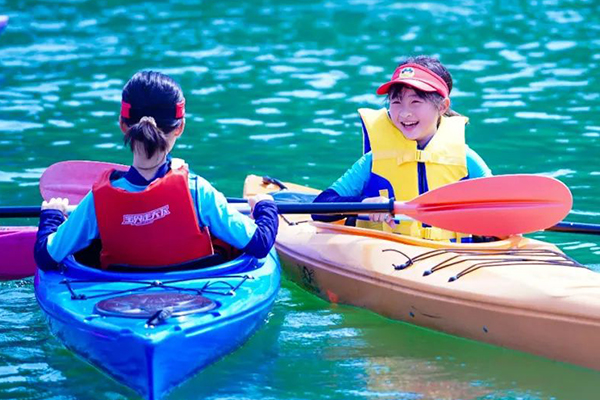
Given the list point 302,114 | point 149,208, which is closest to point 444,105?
point 149,208

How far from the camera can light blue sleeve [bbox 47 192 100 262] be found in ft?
14.0

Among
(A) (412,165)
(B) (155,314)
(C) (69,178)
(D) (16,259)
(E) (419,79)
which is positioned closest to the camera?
(B) (155,314)

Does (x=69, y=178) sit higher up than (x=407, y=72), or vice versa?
(x=407, y=72)

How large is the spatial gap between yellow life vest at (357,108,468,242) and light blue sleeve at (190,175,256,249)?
995 mm

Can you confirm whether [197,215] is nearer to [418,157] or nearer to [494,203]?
[418,157]

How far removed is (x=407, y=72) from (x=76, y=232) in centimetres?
175

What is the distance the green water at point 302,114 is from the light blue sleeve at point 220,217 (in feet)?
1.57

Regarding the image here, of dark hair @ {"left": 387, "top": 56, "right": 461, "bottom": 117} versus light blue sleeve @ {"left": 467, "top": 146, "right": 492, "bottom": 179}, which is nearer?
dark hair @ {"left": 387, "top": 56, "right": 461, "bottom": 117}

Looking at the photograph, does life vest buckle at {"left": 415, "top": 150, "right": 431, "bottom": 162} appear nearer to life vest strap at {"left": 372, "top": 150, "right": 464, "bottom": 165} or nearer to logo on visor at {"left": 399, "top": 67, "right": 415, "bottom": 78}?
life vest strap at {"left": 372, "top": 150, "right": 464, "bottom": 165}

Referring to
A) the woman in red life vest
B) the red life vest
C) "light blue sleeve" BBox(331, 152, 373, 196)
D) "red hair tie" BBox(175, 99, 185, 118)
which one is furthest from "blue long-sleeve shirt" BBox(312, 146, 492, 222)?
"red hair tie" BBox(175, 99, 185, 118)

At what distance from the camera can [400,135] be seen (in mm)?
5258

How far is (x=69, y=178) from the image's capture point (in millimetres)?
5965

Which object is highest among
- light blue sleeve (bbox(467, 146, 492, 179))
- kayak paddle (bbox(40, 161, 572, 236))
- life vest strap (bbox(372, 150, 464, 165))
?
life vest strap (bbox(372, 150, 464, 165))

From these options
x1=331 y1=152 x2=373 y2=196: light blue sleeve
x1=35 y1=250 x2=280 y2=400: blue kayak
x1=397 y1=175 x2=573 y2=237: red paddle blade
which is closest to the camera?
x1=35 y1=250 x2=280 y2=400: blue kayak
